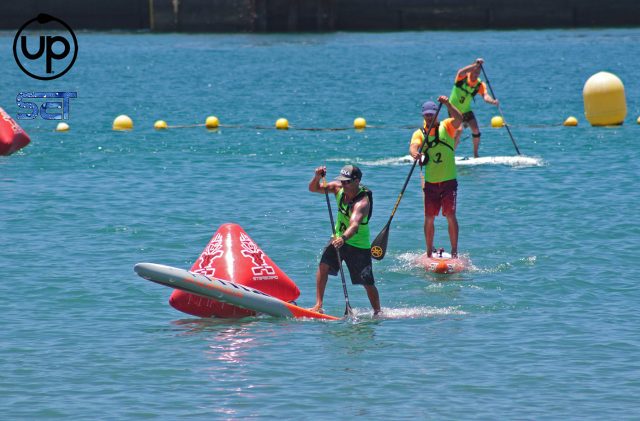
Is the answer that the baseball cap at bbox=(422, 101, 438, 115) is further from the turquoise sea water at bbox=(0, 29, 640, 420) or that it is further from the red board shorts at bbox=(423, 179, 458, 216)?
the turquoise sea water at bbox=(0, 29, 640, 420)

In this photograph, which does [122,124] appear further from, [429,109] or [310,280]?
[429,109]

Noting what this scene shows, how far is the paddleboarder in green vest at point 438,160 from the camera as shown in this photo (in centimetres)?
→ 1770

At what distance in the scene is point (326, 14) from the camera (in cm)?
8956

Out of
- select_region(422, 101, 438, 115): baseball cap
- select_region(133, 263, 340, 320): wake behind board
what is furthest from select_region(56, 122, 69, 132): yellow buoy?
select_region(133, 263, 340, 320): wake behind board

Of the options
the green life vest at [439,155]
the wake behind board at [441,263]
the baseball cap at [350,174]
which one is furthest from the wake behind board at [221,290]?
the green life vest at [439,155]

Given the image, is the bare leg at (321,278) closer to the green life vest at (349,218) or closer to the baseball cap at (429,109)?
the green life vest at (349,218)

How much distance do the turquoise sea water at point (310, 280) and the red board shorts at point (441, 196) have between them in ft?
3.13

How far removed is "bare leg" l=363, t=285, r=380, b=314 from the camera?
49.8 ft

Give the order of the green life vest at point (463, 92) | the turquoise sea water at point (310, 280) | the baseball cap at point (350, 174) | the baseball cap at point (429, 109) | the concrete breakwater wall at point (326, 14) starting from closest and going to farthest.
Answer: the turquoise sea water at point (310, 280) < the baseball cap at point (350, 174) < the baseball cap at point (429, 109) < the green life vest at point (463, 92) < the concrete breakwater wall at point (326, 14)

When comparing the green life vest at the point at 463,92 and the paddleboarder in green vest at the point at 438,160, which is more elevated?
the green life vest at the point at 463,92

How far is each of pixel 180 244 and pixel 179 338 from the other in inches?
232

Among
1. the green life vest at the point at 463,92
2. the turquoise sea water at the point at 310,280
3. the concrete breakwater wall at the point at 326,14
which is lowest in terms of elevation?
the turquoise sea water at the point at 310,280

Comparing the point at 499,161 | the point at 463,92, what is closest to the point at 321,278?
the point at 463,92

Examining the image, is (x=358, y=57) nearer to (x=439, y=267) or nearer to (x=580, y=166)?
(x=580, y=166)
